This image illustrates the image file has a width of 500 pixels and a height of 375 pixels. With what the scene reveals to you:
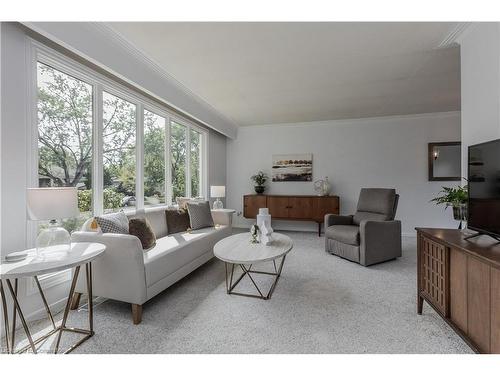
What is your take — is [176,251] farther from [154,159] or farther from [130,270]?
[154,159]

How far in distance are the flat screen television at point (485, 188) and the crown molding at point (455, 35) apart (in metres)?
1.19

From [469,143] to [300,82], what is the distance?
78.8 inches

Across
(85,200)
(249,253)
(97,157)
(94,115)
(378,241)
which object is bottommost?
(378,241)

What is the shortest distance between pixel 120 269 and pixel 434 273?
246cm

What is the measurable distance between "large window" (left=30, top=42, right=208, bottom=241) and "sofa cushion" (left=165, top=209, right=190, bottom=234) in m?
0.46

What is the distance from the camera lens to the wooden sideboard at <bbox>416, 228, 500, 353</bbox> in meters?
1.26

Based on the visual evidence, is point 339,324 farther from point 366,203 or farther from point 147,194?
point 147,194

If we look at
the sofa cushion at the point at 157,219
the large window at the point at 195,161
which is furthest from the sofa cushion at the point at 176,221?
the large window at the point at 195,161

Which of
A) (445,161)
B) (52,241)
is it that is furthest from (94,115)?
(445,161)

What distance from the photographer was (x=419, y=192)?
15.8 ft

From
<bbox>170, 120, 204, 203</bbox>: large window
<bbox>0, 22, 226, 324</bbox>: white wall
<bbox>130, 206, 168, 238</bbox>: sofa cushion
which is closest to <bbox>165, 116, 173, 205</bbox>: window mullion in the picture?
<bbox>170, 120, 204, 203</bbox>: large window

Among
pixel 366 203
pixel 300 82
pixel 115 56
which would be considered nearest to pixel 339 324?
pixel 366 203

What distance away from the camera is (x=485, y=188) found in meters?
1.53

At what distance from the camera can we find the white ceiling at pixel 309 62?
212cm
